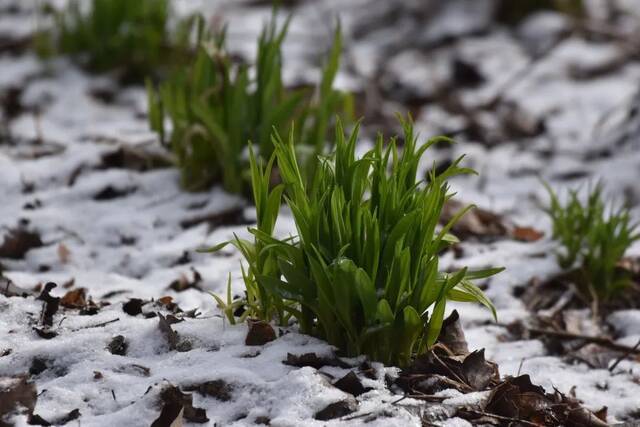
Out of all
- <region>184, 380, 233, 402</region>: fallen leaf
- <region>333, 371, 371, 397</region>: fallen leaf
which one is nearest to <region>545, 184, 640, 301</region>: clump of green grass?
<region>333, 371, 371, 397</region>: fallen leaf

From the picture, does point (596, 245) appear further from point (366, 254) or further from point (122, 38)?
point (122, 38)

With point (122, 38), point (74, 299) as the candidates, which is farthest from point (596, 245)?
point (122, 38)

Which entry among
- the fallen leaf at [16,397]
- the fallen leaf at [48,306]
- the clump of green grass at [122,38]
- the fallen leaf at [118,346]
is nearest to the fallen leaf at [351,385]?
the fallen leaf at [118,346]

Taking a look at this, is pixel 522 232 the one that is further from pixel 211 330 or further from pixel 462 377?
pixel 211 330

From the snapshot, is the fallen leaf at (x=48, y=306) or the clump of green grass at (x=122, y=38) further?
the clump of green grass at (x=122, y=38)

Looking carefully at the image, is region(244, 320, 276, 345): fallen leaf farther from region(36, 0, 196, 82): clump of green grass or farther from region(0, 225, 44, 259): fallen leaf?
region(36, 0, 196, 82): clump of green grass

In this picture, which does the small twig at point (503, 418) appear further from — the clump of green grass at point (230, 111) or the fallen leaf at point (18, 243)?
the fallen leaf at point (18, 243)
